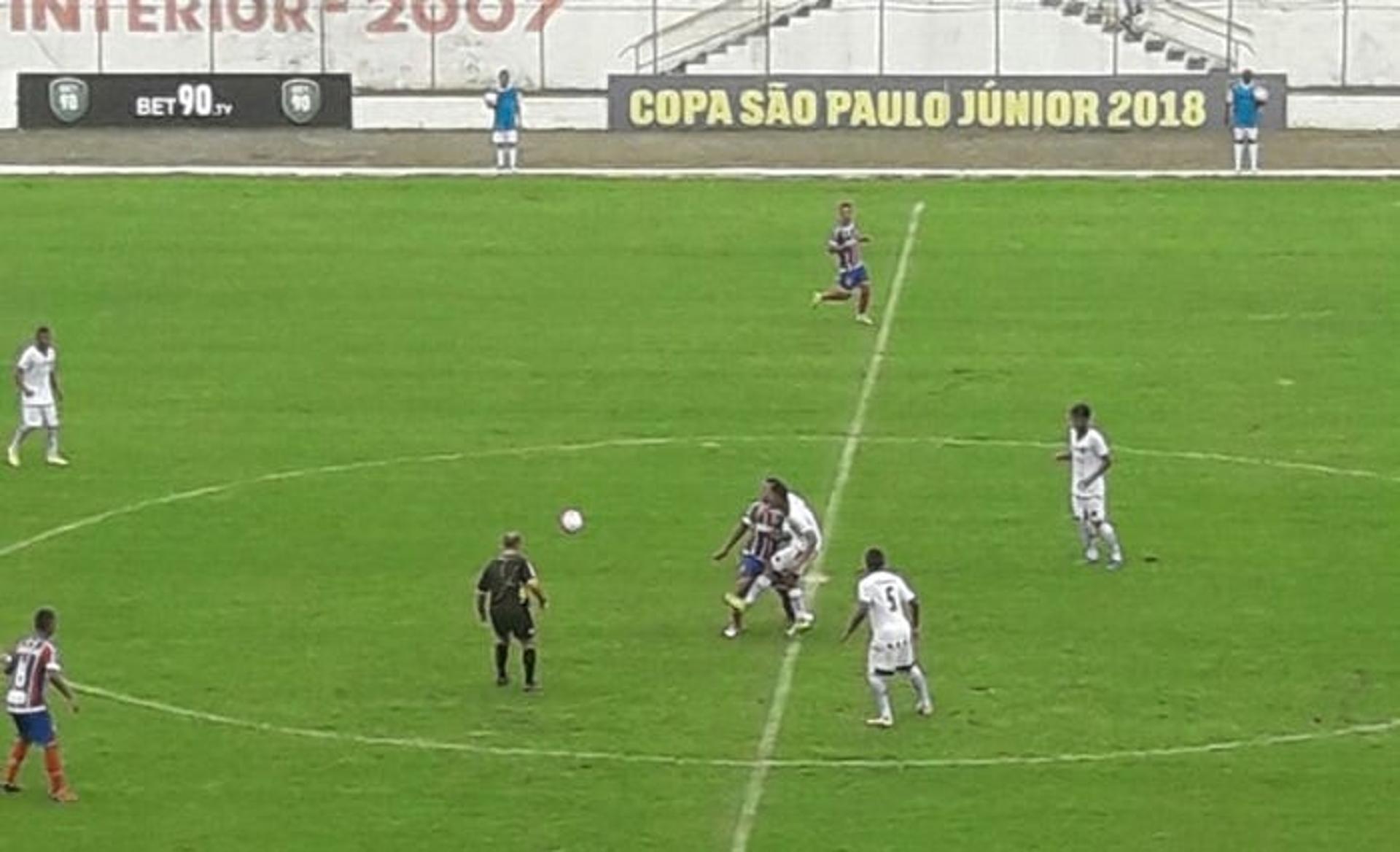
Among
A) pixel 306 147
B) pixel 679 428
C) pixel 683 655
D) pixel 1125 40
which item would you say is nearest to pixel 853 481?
pixel 679 428

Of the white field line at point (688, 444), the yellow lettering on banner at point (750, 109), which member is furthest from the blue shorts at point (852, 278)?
the yellow lettering on banner at point (750, 109)

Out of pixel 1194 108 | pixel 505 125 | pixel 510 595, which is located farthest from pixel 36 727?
pixel 1194 108

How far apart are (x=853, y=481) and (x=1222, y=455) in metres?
5.51

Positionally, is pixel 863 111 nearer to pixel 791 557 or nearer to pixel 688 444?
pixel 688 444

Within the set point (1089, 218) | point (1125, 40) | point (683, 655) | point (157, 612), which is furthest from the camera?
point (1125, 40)

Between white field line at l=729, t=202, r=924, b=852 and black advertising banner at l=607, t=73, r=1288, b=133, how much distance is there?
13.3 m

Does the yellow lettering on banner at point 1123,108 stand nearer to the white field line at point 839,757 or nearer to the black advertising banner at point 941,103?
the black advertising banner at point 941,103

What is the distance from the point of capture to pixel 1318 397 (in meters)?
50.8

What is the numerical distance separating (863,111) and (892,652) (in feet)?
174

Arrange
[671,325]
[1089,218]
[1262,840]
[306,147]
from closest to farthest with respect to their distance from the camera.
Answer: [1262,840], [671,325], [1089,218], [306,147]

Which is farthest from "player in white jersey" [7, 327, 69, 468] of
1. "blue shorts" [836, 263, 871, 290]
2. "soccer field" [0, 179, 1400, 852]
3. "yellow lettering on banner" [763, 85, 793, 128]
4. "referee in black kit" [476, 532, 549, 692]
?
"yellow lettering on banner" [763, 85, 793, 128]

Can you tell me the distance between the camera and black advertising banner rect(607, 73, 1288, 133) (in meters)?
81.9

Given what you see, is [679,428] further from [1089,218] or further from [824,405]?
[1089,218]

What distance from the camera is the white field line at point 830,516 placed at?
29.2 metres
